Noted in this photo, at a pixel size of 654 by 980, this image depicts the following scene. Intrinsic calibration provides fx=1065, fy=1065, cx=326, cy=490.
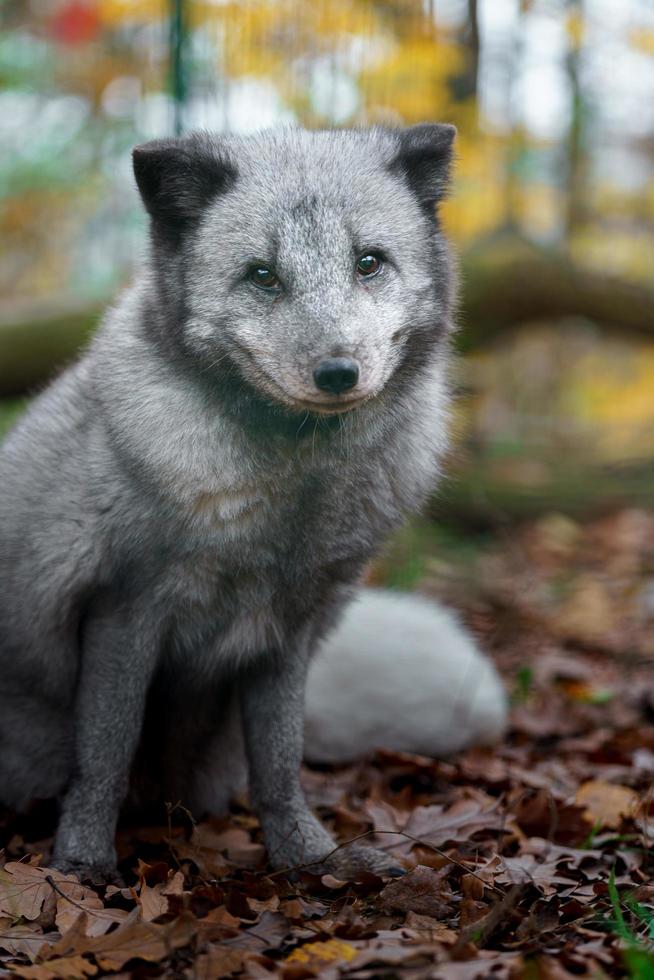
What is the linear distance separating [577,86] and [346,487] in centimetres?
1144

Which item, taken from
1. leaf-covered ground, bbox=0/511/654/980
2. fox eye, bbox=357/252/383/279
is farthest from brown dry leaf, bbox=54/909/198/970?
fox eye, bbox=357/252/383/279

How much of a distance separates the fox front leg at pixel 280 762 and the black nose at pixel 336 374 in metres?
1.07

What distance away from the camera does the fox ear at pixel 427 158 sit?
11.1ft

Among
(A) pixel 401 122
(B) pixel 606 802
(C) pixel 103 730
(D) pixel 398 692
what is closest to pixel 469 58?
(A) pixel 401 122

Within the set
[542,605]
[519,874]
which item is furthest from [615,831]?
[542,605]

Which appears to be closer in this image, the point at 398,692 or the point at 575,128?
the point at 398,692

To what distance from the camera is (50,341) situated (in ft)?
25.7

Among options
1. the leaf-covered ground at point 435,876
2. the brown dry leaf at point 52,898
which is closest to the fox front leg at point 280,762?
the leaf-covered ground at point 435,876

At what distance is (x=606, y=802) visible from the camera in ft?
13.0

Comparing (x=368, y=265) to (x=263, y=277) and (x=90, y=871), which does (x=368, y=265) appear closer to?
(x=263, y=277)

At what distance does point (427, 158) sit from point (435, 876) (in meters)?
2.22

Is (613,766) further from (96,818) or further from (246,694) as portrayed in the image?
(96,818)

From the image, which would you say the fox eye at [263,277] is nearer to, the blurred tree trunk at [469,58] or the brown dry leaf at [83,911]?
the brown dry leaf at [83,911]

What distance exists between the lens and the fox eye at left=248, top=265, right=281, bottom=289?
3068mm
